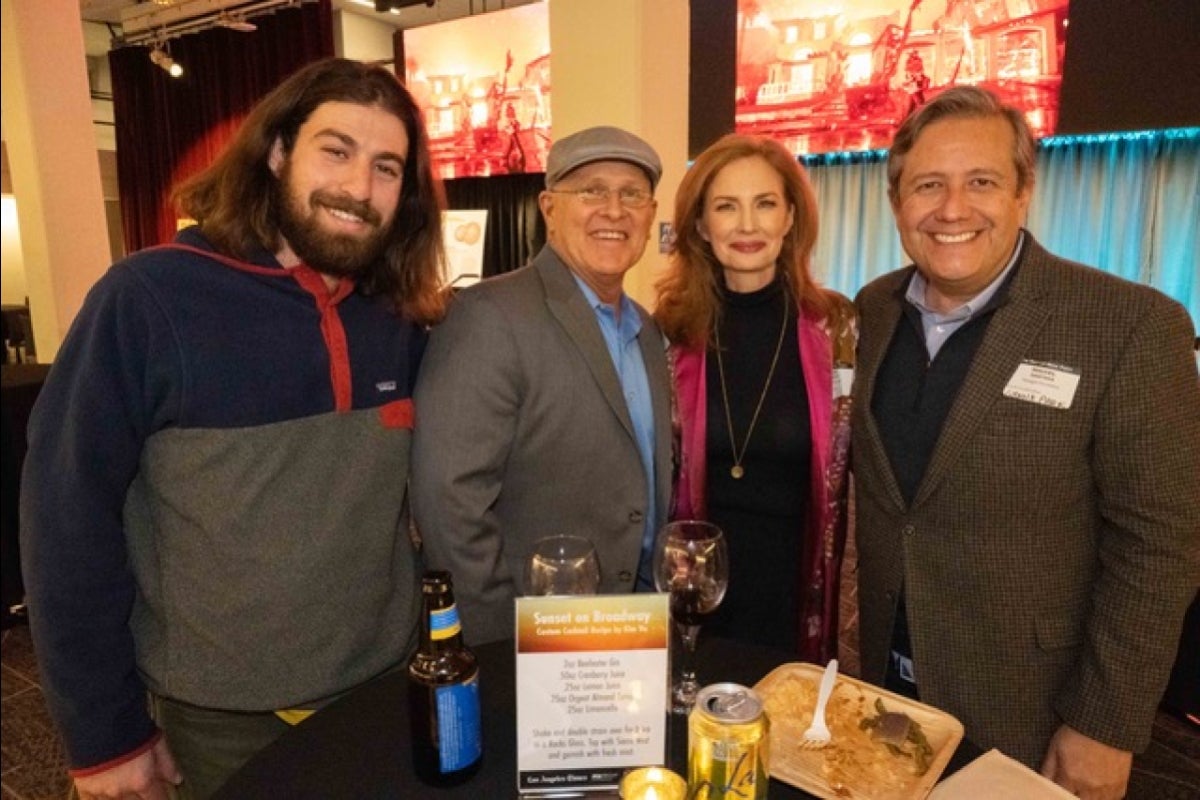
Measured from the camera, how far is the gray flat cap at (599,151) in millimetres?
1853

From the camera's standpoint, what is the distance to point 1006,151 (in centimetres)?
164

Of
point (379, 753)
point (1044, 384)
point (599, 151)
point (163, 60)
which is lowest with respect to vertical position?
point (379, 753)

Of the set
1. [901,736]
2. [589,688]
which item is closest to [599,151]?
[589,688]

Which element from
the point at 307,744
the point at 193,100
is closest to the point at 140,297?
the point at 307,744

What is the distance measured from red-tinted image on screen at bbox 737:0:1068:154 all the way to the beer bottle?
6.13 metres

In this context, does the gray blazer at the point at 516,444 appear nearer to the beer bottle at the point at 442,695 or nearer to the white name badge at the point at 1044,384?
the beer bottle at the point at 442,695

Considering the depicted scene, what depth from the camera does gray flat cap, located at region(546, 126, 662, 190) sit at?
1.85 metres

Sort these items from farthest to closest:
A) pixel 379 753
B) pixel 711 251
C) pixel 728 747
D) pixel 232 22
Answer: pixel 232 22, pixel 711 251, pixel 379 753, pixel 728 747

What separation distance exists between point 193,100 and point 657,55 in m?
2.84

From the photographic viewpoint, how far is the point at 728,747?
90 cm

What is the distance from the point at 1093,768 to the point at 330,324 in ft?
5.68

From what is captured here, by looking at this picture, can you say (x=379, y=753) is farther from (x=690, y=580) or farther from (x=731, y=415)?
(x=731, y=415)

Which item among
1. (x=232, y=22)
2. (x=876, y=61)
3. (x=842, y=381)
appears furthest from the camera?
(x=876, y=61)

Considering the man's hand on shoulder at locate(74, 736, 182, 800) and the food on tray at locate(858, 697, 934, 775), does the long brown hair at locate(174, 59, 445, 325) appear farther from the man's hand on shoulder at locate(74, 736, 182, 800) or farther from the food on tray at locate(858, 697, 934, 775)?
the food on tray at locate(858, 697, 934, 775)
